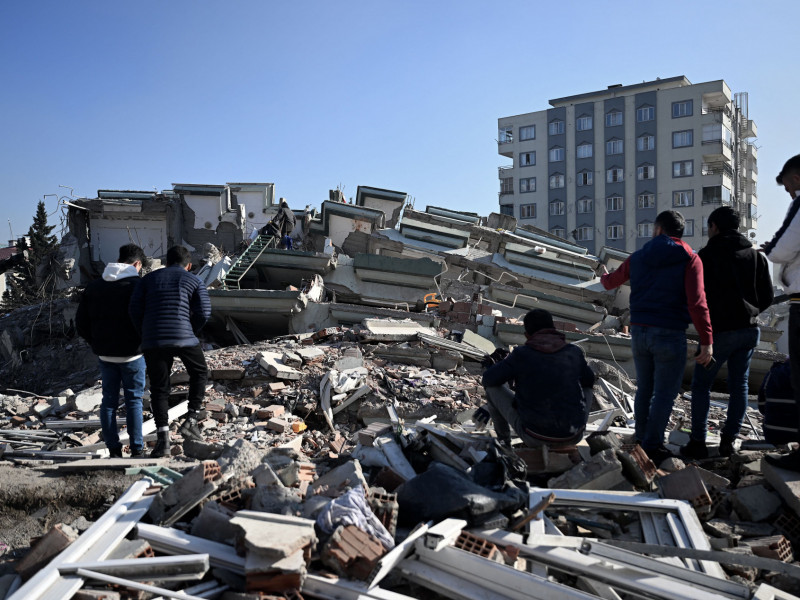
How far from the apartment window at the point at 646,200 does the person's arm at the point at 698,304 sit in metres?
44.1

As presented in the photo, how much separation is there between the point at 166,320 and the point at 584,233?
150ft

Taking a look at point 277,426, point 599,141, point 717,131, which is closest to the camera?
point 277,426

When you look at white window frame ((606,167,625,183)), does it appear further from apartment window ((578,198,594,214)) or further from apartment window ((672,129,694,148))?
apartment window ((672,129,694,148))

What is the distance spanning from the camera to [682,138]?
43.2 meters

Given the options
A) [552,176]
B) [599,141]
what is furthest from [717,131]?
[552,176]

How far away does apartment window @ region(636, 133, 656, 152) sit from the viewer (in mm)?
44312

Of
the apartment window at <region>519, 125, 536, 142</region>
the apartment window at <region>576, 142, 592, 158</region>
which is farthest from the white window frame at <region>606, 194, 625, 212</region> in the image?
the apartment window at <region>519, 125, 536, 142</region>

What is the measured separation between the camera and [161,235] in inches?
623

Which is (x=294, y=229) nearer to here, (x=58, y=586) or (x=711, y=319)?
(x=711, y=319)

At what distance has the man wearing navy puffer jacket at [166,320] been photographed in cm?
478

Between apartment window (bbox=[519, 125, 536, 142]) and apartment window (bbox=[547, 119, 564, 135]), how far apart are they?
1.31 meters

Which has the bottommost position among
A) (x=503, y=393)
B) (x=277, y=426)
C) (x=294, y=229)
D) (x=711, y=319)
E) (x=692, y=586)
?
(x=277, y=426)

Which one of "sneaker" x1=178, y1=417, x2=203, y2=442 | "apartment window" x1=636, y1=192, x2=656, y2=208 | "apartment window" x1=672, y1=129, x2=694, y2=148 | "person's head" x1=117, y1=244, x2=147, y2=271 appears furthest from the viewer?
"apartment window" x1=636, y1=192, x2=656, y2=208

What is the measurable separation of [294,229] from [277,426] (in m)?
10.4
